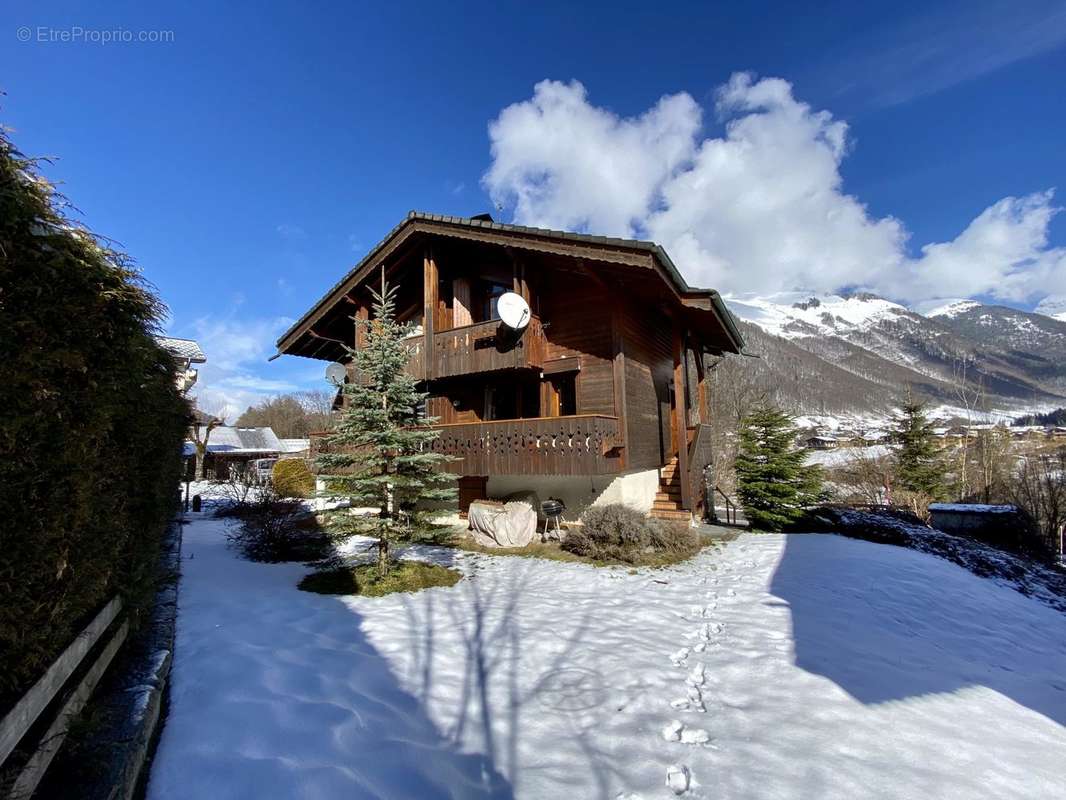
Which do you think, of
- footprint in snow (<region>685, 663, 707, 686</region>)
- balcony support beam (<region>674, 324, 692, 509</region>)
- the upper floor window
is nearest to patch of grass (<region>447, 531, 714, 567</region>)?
balcony support beam (<region>674, 324, 692, 509</region>)

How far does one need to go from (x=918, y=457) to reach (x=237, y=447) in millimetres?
48116

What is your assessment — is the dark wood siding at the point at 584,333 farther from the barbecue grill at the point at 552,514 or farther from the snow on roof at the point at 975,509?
the snow on roof at the point at 975,509

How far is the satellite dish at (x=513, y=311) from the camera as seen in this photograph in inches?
437

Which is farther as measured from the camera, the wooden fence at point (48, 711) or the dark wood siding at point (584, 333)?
the dark wood siding at point (584, 333)

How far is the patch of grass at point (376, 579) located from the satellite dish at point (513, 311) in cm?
558

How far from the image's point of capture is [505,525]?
1111 centimetres

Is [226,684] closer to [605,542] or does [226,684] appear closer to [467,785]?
[467,785]

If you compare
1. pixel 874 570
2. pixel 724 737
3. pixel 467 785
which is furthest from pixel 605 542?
pixel 467 785

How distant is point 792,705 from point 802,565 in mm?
5731

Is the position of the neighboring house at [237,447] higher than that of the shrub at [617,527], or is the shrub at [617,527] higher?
the neighboring house at [237,447]

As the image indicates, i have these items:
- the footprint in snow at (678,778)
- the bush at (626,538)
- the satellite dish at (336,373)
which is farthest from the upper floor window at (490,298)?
the footprint in snow at (678,778)

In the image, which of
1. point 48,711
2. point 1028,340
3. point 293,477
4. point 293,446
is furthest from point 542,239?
point 1028,340

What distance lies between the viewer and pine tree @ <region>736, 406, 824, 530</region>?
12742 millimetres

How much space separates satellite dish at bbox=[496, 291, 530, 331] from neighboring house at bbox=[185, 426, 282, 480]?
1370 inches
